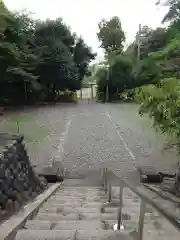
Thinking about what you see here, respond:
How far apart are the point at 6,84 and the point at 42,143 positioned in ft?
41.4

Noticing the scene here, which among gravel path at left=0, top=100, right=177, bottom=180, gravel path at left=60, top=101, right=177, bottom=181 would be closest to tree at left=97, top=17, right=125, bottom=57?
gravel path at left=0, top=100, right=177, bottom=180

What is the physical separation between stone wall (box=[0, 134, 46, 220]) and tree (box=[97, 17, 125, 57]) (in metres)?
30.7

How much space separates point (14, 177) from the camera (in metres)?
4.99

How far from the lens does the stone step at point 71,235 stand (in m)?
2.54

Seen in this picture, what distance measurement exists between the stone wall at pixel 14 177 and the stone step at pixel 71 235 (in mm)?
1255

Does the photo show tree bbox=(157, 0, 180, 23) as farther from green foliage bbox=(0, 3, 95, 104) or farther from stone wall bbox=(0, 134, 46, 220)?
green foliage bbox=(0, 3, 95, 104)

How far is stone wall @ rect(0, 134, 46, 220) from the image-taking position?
14.3 feet

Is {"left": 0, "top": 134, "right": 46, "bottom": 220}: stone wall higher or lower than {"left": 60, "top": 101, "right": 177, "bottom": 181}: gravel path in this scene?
higher

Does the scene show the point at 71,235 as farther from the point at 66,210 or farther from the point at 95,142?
the point at 95,142

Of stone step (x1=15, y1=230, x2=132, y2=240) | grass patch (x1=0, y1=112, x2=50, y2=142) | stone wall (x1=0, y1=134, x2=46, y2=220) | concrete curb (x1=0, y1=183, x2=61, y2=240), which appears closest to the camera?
stone step (x1=15, y1=230, x2=132, y2=240)

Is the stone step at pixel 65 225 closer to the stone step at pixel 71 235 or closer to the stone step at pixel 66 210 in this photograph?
the stone step at pixel 71 235

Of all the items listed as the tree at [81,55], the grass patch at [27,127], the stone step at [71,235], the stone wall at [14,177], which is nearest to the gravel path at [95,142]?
the grass patch at [27,127]

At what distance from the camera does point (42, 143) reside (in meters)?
12.9

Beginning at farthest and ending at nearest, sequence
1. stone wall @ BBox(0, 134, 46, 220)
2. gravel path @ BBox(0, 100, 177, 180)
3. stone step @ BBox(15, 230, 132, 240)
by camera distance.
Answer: gravel path @ BBox(0, 100, 177, 180)
stone wall @ BBox(0, 134, 46, 220)
stone step @ BBox(15, 230, 132, 240)
